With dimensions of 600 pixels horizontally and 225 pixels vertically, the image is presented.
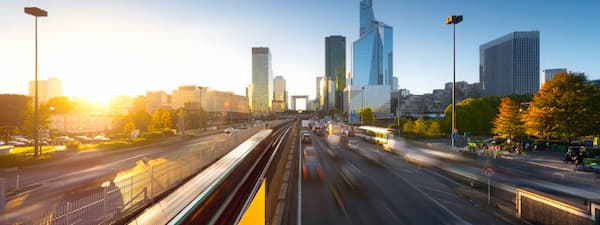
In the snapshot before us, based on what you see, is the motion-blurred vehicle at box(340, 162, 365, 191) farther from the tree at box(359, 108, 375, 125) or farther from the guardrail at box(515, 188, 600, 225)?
the tree at box(359, 108, 375, 125)

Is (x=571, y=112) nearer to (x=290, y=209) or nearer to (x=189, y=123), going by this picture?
(x=290, y=209)

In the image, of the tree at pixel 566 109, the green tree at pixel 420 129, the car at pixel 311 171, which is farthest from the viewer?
the green tree at pixel 420 129

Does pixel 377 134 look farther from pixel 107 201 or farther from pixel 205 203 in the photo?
pixel 107 201

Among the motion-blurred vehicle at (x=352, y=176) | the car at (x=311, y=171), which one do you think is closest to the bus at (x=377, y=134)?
the motion-blurred vehicle at (x=352, y=176)

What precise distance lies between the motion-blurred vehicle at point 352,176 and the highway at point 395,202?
1.26 feet

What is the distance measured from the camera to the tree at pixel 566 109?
1328 inches

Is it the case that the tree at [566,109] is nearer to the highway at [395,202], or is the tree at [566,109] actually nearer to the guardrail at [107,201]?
the highway at [395,202]

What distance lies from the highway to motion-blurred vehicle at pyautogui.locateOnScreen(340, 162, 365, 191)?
0.39 metres

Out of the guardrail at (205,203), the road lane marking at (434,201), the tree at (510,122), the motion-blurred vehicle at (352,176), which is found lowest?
the motion-blurred vehicle at (352,176)

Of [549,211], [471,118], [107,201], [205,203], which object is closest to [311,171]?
[205,203]

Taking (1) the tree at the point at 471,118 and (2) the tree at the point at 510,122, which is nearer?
(2) the tree at the point at 510,122

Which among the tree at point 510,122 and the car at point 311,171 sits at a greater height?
the tree at point 510,122

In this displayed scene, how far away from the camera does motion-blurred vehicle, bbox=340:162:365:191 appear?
18.4m

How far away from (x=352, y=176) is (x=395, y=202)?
668 centimetres
